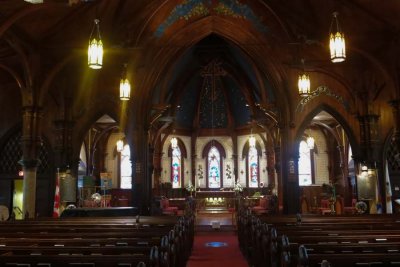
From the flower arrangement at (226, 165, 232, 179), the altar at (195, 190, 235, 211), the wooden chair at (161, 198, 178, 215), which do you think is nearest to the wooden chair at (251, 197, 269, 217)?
the altar at (195, 190, 235, 211)

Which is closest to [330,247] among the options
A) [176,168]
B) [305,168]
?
[305,168]

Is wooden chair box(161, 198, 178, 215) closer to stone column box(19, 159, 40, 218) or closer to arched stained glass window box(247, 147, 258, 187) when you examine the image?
arched stained glass window box(247, 147, 258, 187)

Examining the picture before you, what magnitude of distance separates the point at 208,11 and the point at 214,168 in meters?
17.2

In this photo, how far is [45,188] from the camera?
20547mm

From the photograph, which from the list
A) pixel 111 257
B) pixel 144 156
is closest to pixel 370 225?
pixel 111 257

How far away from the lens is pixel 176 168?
115ft

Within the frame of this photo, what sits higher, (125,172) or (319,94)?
(319,94)

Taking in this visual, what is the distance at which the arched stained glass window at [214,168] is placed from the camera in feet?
117

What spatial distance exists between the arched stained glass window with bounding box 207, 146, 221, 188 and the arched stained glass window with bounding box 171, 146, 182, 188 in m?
2.64

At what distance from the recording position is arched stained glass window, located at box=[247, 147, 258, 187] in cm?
3441

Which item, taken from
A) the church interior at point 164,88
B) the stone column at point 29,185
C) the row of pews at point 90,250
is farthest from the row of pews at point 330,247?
the stone column at point 29,185

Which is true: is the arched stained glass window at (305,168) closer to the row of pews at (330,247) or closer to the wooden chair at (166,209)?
the wooden chair at (166,209)

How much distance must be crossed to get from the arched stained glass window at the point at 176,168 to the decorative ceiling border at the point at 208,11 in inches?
592

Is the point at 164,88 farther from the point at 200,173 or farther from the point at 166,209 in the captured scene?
the point at 200,173
